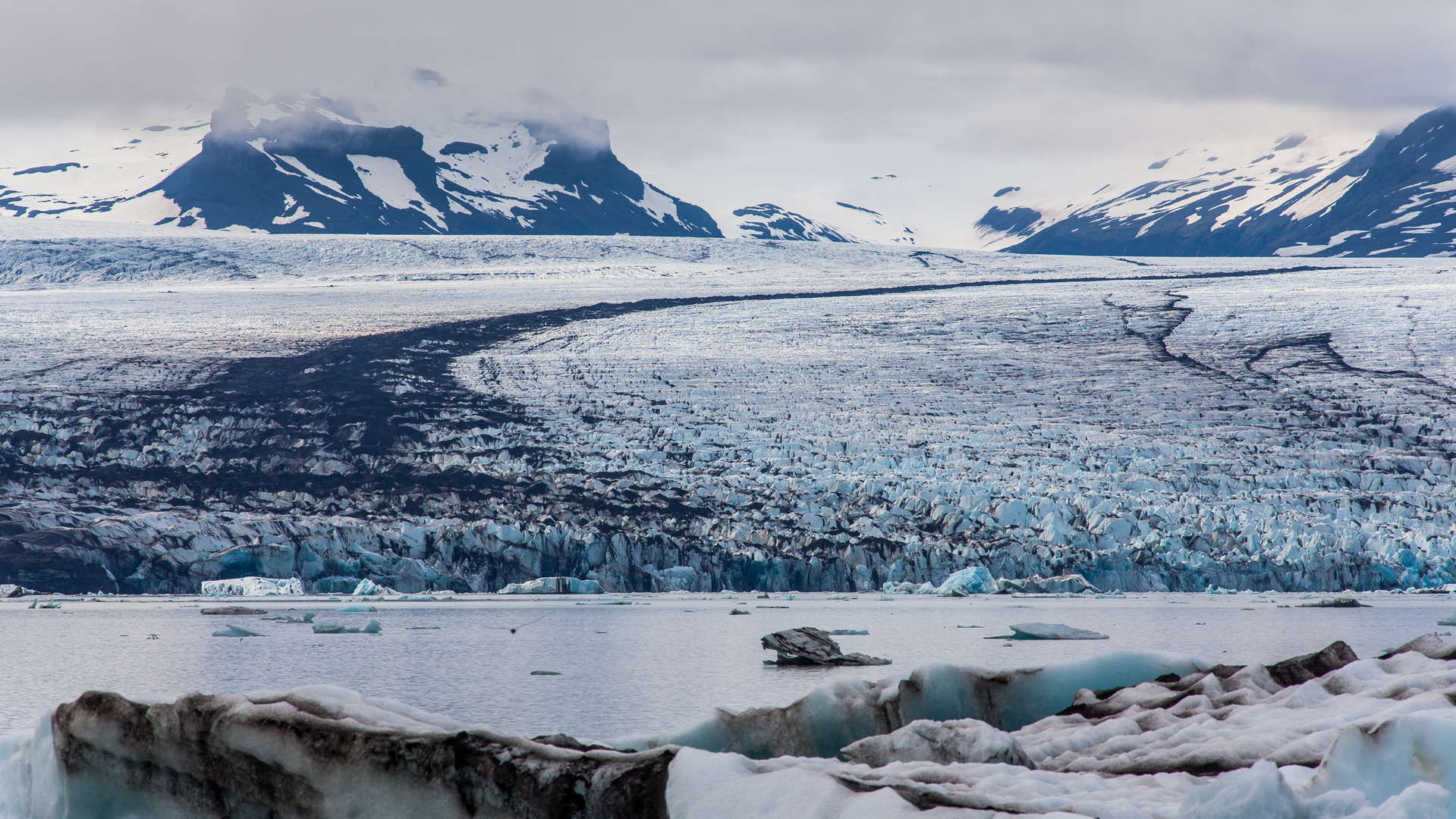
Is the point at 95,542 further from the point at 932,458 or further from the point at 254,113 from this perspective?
the point at 254,113

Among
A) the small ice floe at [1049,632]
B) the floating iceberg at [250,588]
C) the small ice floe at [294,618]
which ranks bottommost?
the floating iceberg at [250,588]

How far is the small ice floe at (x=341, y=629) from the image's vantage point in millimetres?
7004

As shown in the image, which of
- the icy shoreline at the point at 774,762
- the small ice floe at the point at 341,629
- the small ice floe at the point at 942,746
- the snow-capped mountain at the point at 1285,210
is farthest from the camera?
the snow-capped mountain at the point at 1285,210

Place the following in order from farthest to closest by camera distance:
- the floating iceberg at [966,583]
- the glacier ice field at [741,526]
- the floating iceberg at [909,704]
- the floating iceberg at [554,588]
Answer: the floating iceberg at [554,588]
the floating iceberg at [966,583]
the floating iceberg at [909,704]
the glacier ice field at [741,526]

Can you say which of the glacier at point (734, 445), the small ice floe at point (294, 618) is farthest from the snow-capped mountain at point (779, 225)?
the small ice floe at point (294, 618)

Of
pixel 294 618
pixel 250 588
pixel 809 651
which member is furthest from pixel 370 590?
pixel 809 651

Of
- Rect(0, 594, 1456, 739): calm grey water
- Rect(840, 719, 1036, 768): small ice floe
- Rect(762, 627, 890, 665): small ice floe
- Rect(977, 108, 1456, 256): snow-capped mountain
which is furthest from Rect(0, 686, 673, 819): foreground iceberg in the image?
Rect(977, 108, 1456, 256): snow-capped mountain

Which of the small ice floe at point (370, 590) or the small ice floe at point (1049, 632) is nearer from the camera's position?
the small ice floe at point (1049, 632)

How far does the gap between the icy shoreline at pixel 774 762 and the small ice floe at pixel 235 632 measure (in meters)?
4.69

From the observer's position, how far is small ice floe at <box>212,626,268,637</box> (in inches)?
261

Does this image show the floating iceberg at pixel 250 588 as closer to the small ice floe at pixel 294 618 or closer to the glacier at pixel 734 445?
the glacier at pixel 734 445

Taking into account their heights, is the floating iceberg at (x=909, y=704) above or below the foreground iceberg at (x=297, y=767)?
below

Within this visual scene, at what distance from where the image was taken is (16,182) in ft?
284

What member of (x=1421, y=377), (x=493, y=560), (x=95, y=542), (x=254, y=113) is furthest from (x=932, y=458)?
(x=254, y=113)
